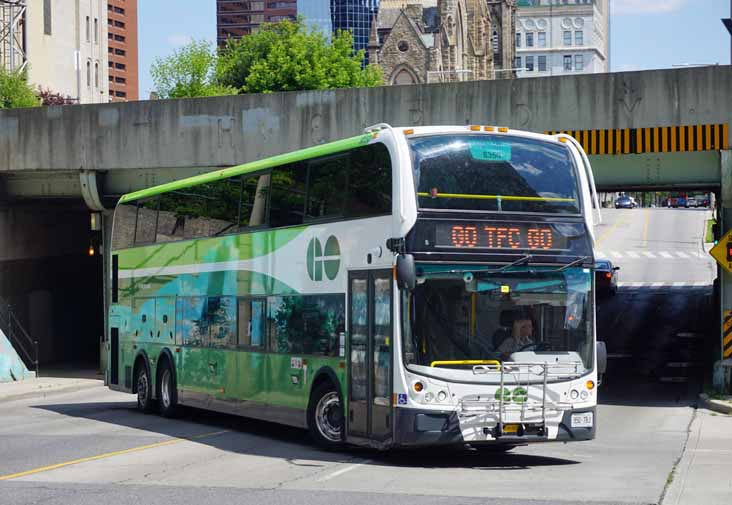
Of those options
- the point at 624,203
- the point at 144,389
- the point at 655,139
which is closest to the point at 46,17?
the point at 624,203

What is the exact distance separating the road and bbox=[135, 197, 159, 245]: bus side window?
348 cm

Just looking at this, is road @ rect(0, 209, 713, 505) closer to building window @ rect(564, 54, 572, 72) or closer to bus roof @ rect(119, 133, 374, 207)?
bus roof @ rect(119, 133, 374, 207)

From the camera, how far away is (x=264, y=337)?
60.1ft

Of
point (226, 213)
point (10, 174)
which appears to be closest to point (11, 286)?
point (10, 174)

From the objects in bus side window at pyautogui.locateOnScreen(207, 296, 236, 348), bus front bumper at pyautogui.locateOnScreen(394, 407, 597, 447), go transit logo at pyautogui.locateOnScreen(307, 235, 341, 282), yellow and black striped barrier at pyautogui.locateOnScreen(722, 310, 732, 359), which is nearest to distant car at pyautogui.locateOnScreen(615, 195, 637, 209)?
yellow and black striped barrier at pyautogui.locateOnScreen(722, 310, 732, 359)

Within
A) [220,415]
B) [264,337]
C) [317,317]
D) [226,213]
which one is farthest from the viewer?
[220,415]

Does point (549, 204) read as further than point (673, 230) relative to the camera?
No

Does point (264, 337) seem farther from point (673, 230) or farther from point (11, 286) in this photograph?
point (673, 230)

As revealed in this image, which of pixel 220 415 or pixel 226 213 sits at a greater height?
pixel 226 213

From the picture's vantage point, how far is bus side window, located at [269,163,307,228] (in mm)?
17125

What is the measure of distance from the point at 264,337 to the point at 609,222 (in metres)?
81.9

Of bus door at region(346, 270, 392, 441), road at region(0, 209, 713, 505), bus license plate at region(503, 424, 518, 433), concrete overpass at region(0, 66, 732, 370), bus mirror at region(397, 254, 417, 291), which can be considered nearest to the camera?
road at region(0, 209, 713, 505)

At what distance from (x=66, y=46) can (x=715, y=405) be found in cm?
10118

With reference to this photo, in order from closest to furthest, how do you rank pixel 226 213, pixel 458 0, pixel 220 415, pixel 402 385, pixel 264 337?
pixel 402 385 < pixel 264 337 < pixel 226 213 < pixel 220 415 < pixel 458 0
